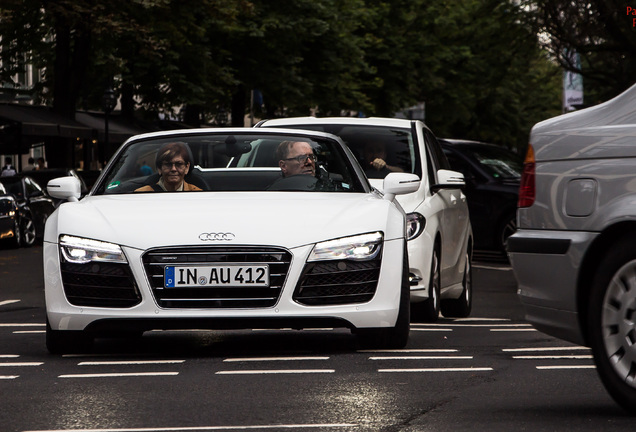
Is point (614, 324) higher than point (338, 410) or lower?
higher

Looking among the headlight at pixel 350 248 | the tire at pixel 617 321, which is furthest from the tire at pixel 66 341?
the tire at pixel 617 321

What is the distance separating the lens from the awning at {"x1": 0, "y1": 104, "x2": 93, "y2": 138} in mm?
37281

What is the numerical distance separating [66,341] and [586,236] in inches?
141

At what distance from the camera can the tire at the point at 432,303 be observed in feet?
35.9

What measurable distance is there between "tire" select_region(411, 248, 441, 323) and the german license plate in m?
3.01

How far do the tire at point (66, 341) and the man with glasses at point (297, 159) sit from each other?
1.72m

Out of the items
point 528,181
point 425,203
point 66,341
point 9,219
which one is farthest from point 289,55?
point 528,181

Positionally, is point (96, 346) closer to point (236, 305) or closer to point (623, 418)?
point (236, 305)

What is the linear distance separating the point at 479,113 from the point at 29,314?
47103mm

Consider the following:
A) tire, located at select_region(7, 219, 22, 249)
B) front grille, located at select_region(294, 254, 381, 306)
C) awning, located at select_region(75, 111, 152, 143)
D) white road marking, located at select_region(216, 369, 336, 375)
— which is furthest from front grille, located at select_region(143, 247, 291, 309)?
awning, located at select_region(75, 111, 152, 143)

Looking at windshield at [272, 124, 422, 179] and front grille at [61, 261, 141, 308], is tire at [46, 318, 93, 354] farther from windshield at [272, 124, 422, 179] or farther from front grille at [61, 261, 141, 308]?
Answer: windshield at [272, 124, 422, 179]

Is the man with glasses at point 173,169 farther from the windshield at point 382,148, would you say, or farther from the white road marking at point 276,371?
the windshield at point 382,148

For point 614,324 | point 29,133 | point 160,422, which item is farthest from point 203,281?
point 29,133

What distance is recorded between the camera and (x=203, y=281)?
26.4ft
